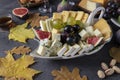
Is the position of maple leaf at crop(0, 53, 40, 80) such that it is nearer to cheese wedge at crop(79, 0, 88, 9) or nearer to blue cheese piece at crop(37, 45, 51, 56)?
blue cheese piece at crop(37, 45, 51, 56)

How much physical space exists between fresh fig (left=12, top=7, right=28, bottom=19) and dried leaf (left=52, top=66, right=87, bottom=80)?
0.36 m

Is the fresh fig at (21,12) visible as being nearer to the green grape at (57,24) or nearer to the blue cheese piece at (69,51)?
the green grape at (57,24)

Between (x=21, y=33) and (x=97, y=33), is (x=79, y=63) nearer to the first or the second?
(x=97, y=33)

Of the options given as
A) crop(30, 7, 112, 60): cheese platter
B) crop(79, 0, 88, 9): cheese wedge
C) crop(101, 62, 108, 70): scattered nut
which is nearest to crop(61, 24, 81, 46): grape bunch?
crop(30, 7, 112, 60): cheese platter

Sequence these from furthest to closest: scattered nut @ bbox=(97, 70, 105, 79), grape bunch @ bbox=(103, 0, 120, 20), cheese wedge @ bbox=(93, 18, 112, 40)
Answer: grape bunch @ bbox=(103, 0, 120, 20), cheese wedge @ bbox=(93, 18, 112, 40), scattered nut @ bbox=(97, 70, 105, 79)

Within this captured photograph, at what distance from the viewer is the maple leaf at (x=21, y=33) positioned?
0.90 m

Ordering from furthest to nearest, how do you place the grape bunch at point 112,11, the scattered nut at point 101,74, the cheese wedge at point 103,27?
the grape bunch at point 112,11 < the cheese wedge at point 103,27 < the scattered nut at point 101,74

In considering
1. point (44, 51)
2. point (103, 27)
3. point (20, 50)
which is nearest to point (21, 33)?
point (20, 50)

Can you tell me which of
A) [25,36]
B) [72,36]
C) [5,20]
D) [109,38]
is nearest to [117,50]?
[109,38]

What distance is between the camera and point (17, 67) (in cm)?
77

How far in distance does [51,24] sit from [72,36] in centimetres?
12

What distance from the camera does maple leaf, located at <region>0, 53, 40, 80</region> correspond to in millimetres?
739

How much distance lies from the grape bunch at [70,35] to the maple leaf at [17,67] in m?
0.13

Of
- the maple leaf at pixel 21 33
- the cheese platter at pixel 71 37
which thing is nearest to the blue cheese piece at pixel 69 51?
the cheese platter at pixel 71 37
